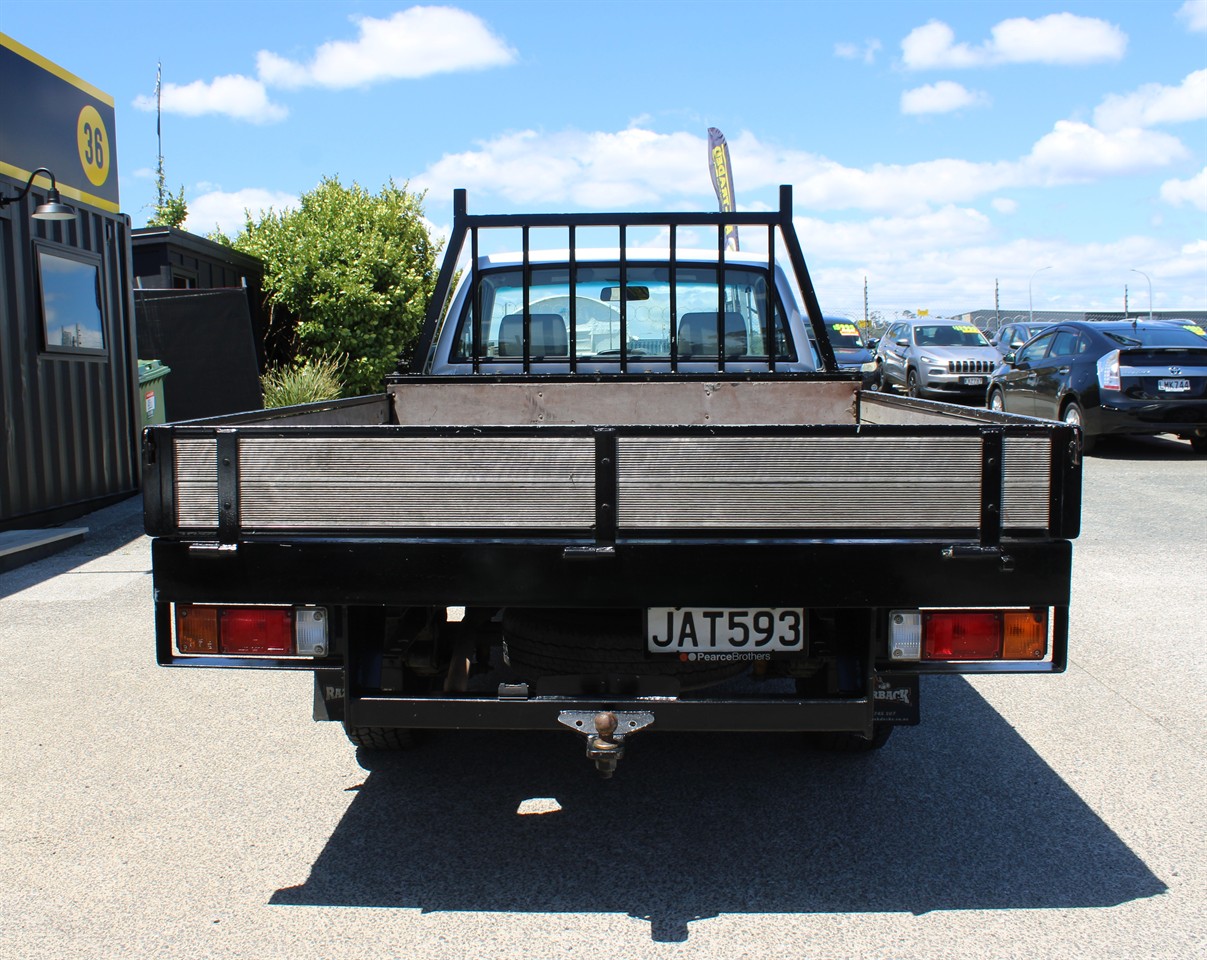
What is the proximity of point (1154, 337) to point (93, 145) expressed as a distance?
11.9 m

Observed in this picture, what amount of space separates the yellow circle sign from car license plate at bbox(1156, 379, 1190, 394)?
1157 centimetres

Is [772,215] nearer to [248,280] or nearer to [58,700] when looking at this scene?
[58,700]

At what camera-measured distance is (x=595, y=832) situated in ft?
12.0

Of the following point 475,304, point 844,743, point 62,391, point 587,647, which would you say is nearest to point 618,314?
point 475,304

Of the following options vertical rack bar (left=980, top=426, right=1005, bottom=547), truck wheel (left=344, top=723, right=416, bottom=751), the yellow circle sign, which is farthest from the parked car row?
vertical rack bar (left=980, top=426, right=1005, bottom=547)

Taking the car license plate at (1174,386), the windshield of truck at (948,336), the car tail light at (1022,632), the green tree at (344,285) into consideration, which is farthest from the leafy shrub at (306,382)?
the car tail light at (1022,632)

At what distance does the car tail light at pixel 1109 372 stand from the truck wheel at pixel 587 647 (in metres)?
11.1

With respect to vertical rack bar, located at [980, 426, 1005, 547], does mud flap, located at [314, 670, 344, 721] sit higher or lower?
lower

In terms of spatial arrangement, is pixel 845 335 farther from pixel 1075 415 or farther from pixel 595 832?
pixel 595 832

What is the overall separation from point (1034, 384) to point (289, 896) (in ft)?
44.2

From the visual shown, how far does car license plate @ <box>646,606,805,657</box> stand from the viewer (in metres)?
3.20

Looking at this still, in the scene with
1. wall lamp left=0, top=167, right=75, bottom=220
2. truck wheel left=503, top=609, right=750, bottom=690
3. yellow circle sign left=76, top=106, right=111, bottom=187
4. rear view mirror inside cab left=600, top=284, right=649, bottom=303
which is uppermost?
yellow circle sign left=76, top=106, right=111, bottom=187

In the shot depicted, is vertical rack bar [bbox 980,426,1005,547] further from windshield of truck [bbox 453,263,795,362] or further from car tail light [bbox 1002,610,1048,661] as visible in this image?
windshield of truck [bbox 453,263,795,362]

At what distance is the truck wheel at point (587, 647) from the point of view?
3.36m
